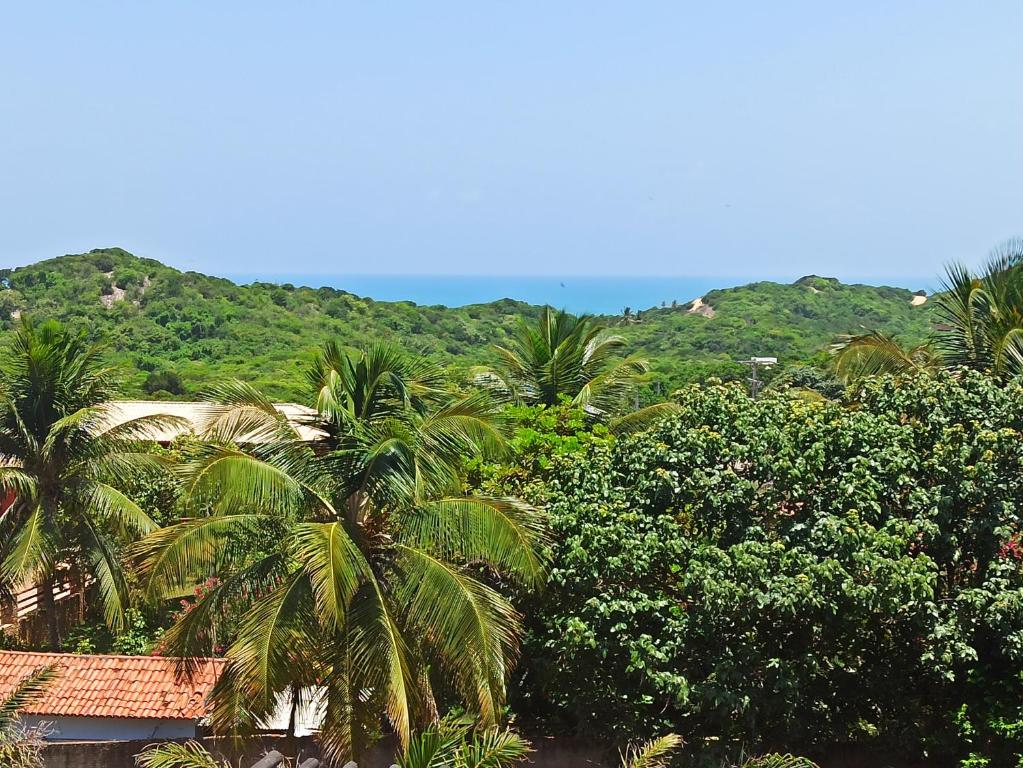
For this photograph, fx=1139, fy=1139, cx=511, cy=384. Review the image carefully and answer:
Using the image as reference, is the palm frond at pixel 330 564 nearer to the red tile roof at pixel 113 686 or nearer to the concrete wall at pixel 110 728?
the red tile roof at pixel 113 686

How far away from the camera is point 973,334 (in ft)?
53.2

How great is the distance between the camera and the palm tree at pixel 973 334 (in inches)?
596

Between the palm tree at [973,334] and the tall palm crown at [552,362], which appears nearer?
the palm tree at [973,334]

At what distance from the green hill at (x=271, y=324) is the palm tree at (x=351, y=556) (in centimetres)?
3481

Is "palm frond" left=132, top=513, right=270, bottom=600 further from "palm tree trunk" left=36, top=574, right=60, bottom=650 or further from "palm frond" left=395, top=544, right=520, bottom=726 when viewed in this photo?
"palm tree trunk" left=36, top=574, right=60, bottom=650

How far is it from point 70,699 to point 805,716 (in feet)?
29.4

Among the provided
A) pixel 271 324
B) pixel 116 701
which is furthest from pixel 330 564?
pixel 271 324

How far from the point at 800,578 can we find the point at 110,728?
8871 mm

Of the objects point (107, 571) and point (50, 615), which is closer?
point (107, 571)

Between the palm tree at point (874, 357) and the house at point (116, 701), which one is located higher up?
the palm tree at point (874, 357)

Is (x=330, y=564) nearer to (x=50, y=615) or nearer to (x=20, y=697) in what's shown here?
(x=20, y=697)

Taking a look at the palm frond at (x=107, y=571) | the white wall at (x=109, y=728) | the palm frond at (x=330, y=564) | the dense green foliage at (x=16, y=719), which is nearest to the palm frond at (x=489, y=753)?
the palm frond at (x=330, y=564)

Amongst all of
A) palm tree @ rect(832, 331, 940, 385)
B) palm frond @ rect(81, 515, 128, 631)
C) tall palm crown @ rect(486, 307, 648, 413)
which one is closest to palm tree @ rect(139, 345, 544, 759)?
palm frond @ rect(81, 515, 128, 631)

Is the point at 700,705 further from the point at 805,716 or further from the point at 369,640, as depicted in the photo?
the point at 369,640
